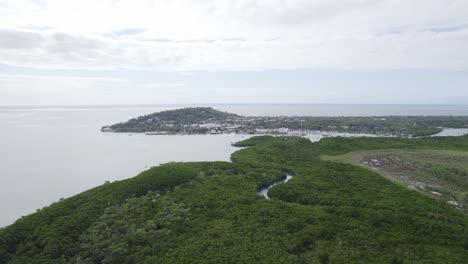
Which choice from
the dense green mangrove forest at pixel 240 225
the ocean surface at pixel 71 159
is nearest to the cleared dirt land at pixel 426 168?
the dense green mangrove forest at pixel 240 225

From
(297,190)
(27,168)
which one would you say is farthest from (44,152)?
(297,190)

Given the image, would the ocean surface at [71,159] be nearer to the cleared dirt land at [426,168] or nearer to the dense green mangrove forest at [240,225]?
the dense green mangrove forest at [240,225]

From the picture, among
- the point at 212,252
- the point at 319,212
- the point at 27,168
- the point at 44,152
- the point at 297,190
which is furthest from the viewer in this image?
the point at 44,152

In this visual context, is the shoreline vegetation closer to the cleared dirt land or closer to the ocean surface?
the ocean surface

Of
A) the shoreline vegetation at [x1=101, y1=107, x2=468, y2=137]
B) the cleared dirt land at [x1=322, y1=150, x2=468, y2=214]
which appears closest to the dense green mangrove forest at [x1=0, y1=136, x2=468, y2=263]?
the cleared dirt land at [x1=322, y1=150, x2=468, y2=214]

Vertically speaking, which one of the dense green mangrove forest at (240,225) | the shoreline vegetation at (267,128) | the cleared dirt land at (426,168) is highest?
the shoreline vegetation at (267,128)

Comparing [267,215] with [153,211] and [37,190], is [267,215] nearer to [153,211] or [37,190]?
[153,211]
